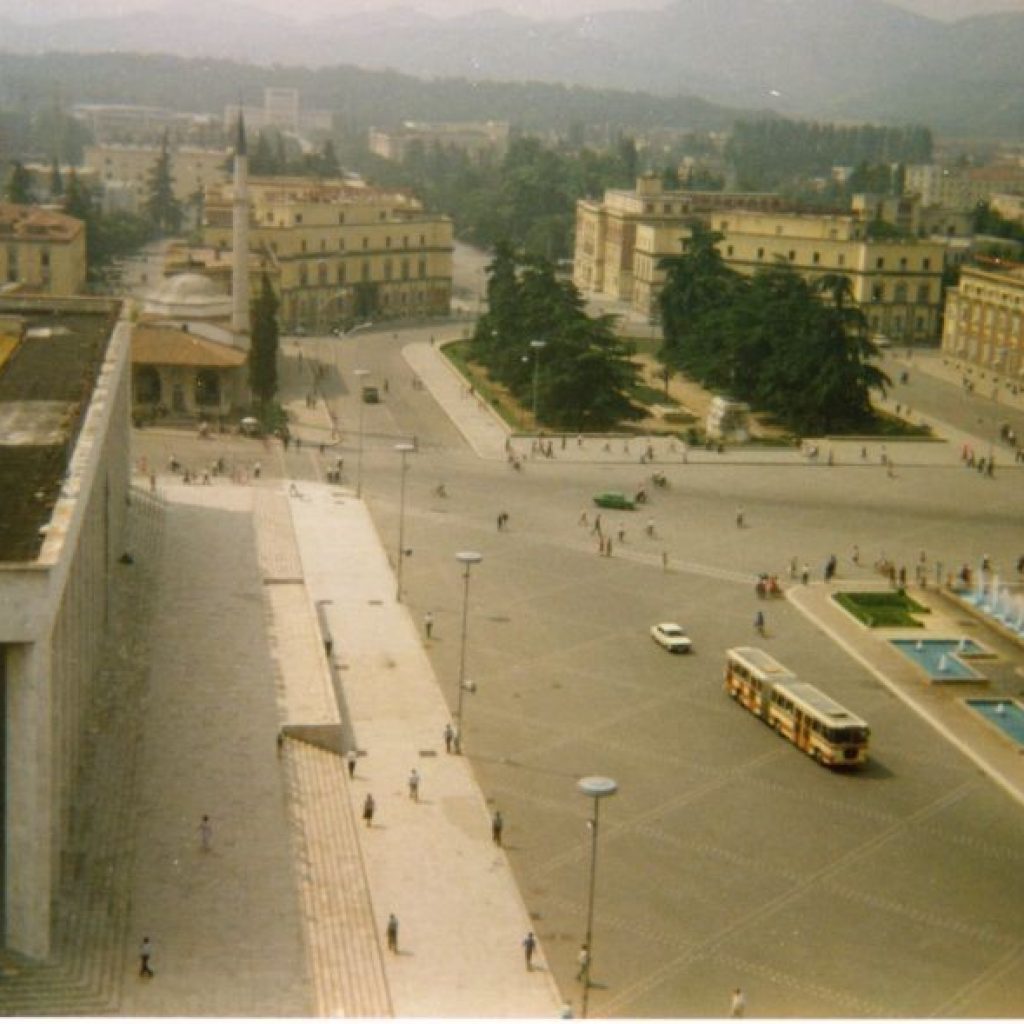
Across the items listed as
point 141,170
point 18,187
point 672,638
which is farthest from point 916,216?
point 672,638

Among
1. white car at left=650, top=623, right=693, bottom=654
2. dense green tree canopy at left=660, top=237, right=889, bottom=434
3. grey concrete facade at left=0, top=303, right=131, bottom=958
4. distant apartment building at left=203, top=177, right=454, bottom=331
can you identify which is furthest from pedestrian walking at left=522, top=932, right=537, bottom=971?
distant apartment building at left=203, top=177, right=454, bottom=331

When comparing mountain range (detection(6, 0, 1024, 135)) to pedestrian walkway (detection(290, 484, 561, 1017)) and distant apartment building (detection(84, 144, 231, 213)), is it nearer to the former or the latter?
distant apartment building (detection(84, 144, 231, 213))

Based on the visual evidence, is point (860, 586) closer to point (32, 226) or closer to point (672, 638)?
point (672, 638)

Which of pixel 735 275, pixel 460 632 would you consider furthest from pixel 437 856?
pixel 735 275

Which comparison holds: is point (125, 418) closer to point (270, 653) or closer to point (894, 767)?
point (270, 653)

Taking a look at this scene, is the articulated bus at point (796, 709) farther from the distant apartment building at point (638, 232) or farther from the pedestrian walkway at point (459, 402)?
the distant apartment building at point (638, 232)

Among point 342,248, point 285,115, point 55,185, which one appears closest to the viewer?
point 342,248

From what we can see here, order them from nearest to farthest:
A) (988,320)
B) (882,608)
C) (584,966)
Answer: (584,966) → (882,608) → (988,320)
